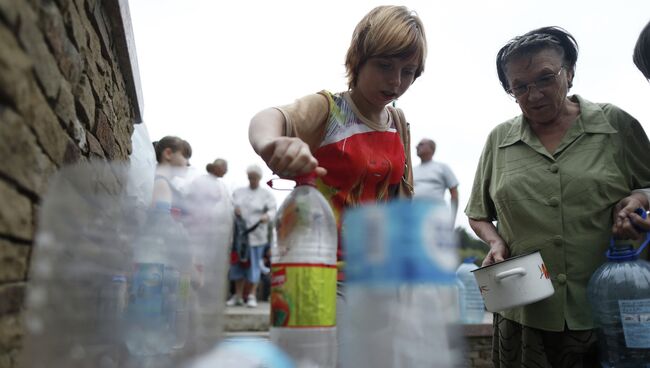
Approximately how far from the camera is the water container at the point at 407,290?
0.93 meters

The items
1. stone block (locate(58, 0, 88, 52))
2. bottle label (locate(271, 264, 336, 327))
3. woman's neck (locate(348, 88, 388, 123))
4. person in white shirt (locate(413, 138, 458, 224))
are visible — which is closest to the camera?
bottle label (locate(271, 264, 336, 327))

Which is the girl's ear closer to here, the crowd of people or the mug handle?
the crowd of people

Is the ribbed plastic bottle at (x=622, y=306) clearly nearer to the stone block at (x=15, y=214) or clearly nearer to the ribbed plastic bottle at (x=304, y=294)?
the ribbed plastic bottle at (x=304, y=294)

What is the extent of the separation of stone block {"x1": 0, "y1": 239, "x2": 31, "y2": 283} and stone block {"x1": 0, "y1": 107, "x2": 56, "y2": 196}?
0.37 ft

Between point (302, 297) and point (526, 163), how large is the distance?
152 centimetres

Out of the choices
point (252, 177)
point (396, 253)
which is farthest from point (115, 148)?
point (396, 253)

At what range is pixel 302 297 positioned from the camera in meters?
0.86

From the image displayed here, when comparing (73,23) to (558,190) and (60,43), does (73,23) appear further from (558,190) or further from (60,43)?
(558,190)

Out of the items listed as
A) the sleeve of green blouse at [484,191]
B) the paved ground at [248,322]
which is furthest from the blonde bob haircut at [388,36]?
the paved ground at [248,322]

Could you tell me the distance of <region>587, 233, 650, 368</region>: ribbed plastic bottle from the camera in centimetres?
158

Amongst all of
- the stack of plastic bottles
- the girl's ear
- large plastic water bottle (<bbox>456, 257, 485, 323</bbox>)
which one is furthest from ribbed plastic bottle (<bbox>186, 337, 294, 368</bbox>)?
large plastic water bottle (<bbox>456, 257, 485, 323</bbox>)

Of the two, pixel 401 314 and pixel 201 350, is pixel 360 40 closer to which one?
pixel 401 314

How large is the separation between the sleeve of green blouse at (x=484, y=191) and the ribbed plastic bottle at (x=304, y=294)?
1412 mm

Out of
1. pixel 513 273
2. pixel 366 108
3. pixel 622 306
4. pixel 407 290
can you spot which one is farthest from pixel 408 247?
pixel 622 306
